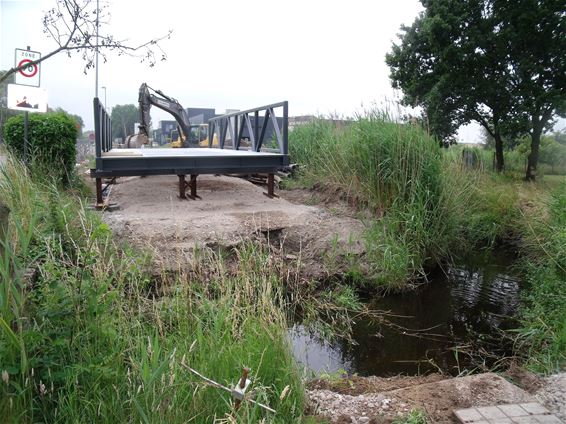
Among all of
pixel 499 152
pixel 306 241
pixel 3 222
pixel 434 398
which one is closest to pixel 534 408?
pixel 434 398

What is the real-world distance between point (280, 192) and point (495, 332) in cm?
607

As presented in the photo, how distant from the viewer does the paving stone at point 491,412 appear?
260cm

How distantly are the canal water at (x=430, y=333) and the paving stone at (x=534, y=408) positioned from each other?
4.24ft

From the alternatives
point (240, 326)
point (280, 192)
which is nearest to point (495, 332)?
point (240, 326)

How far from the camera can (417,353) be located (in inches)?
181

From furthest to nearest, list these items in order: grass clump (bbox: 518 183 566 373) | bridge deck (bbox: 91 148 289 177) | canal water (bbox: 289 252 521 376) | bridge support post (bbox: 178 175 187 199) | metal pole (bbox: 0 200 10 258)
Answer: bridge support post (bbox: 178 175 187 199), bridge deck (bbox: 91 148 289 177), canal water (bbox: 289 252 521 376), grass clump (bbox: 518 183 566 373), metal pole (bbox: 0 200 10 258)

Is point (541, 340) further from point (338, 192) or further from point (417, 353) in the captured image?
point (338, 192)

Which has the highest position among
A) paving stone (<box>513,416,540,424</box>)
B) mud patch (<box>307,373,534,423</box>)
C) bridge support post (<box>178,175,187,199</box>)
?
bridge support post (<box>178,175,187,199</box>)

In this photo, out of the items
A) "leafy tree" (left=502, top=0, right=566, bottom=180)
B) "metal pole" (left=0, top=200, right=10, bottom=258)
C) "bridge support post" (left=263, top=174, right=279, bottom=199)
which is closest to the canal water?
"metal pole" (left=0, top=200, right=10, bottom=258)

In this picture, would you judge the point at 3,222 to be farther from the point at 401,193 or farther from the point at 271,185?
the point at 271,185

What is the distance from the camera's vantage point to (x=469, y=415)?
2.63m

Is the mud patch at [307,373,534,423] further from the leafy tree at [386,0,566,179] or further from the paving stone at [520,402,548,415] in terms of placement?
the leafy tree at [386,0,566,179]

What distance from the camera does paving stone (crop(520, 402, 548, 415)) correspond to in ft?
8.74

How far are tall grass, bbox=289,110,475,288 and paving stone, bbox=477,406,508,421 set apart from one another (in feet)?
11.2
